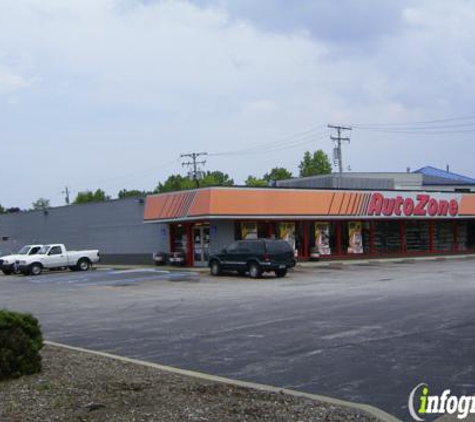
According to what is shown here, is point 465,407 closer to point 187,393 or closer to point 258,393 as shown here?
point 258,393

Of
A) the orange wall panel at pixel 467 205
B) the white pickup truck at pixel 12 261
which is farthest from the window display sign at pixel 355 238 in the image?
the white pickup truck at pixel 12 261

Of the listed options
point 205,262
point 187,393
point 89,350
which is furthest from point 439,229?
point 187,393

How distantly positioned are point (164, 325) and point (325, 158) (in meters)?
80.5

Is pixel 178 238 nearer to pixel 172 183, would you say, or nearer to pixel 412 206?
pixel 412 206

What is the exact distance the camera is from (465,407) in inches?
279

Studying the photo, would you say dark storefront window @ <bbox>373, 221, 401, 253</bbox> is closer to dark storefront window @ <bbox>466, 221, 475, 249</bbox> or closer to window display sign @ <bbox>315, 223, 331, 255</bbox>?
window display sign @ <bbox>315, 223, 331, 255</bbox>

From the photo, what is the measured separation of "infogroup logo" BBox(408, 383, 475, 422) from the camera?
22.8ft

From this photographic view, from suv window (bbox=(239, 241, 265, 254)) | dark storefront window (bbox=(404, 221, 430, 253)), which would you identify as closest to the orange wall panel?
dark storefront window (bbox=(404, 221, 430, 253))

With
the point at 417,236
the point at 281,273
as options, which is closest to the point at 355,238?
the point at 417,236

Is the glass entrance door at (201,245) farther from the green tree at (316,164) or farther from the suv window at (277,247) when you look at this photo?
the green tree at (316,164)

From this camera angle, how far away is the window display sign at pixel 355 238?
44.4 m

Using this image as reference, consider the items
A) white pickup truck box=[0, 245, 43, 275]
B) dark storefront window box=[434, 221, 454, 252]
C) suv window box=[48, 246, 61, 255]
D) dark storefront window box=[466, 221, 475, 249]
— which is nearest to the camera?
suv window box=[48, 246, 61, 255]

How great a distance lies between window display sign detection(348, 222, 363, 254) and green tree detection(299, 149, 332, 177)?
156ft

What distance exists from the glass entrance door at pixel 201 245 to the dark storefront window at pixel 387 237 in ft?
42.3
